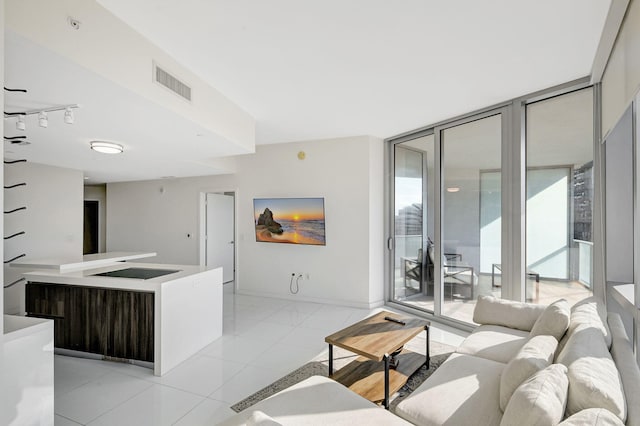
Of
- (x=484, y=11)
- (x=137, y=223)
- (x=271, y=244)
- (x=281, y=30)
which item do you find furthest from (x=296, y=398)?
(x=137, y=223)

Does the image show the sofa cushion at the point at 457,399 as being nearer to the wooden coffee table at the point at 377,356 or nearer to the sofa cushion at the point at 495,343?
the sofa cushion at the point at 495,343

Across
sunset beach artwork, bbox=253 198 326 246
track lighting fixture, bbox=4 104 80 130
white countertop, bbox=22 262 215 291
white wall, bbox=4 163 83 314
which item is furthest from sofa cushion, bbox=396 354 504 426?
white wall, bbox=4 163 83 314

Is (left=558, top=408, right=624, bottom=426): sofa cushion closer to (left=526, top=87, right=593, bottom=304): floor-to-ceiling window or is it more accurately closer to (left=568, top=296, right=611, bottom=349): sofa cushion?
(left=568, top=296, right=611, bottom=349): sofa cushion

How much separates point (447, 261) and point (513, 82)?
7.39ft

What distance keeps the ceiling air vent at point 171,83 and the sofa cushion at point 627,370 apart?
3083 millimetres

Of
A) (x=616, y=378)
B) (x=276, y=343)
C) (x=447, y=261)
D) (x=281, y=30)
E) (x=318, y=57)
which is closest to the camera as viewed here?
(x=616, y=378)

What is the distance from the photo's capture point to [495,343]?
2.45 meters

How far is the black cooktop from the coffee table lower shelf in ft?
7.12

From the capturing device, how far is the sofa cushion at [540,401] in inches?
42.3

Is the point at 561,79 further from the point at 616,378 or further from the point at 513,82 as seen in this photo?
the point at 616,378

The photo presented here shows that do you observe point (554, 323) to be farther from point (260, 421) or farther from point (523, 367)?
point (260, 421)

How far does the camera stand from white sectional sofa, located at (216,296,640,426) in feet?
3.66

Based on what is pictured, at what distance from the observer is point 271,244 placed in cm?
557

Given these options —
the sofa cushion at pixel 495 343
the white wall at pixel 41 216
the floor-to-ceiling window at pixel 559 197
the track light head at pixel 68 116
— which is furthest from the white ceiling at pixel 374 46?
the white wall at pixel 41 216
